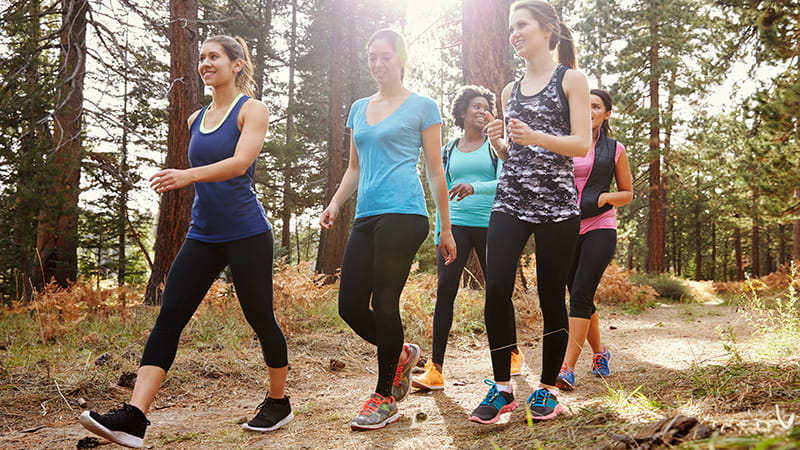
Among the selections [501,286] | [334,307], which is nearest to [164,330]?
[501,286]

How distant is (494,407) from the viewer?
316cm

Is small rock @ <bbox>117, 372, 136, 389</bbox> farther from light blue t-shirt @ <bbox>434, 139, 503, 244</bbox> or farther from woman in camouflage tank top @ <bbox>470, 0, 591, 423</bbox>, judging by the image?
woman in camouflage tank top @ <bbox>470, 0, 591, 423</bbox>

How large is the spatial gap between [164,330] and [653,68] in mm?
20580

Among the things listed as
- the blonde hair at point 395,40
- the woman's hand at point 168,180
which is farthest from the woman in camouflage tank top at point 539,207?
the woman's hand at point 168,180

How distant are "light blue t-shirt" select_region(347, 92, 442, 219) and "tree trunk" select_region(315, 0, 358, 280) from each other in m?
11.1

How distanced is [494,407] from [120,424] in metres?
1.95

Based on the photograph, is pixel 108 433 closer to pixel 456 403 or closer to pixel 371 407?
pixel 371 407

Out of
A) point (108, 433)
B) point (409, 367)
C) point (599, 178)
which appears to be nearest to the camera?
point (108, 433)

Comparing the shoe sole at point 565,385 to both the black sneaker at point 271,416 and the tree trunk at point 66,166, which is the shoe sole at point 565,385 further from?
the tree trunk at point 66,166

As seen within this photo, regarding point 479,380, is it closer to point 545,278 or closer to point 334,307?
point 545,278

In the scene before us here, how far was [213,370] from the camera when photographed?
4.95m

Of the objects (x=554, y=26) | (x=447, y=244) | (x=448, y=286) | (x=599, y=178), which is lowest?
(x=448, y=286)

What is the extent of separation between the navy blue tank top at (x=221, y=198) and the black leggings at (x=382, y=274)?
62 centimetres

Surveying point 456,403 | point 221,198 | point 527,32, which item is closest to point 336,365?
point 456,403
